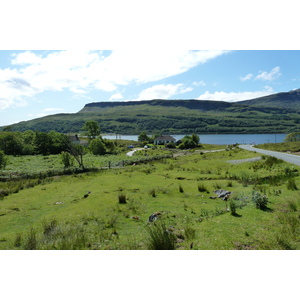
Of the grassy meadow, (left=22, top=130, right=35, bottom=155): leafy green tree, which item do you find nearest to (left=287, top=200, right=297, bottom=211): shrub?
the grassy meadow

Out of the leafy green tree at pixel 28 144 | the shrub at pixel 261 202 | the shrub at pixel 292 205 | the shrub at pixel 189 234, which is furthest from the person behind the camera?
the leafy green tree at pixel 28 144

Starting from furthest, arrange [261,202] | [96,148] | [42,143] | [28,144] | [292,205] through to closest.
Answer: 1. [28,144]
2. [42,143]
3. [96,148]
4. [261,202]
5. [292,205]

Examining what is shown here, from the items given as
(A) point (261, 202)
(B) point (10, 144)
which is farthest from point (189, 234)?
(B) point (10, 144)

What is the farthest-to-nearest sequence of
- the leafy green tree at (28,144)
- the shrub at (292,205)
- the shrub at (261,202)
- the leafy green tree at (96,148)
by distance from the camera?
1. the leafy green tree at (28,144)
2. the leafy green tree at (96,148)
3. the shrub at (261,202)
4. the shrub at (292,205)

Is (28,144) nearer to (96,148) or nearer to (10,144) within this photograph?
(10,144)

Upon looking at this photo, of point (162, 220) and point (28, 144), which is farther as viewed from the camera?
point (28, 144)

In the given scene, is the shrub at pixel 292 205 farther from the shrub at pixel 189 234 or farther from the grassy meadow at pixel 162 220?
the shrub at pixel 189 234

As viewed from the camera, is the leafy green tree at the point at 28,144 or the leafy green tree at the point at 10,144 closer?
the leafy green tree at the point at 10,144

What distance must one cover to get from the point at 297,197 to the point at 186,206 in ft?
19.9

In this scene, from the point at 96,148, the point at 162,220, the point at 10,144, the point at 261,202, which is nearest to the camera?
the point at 162,220

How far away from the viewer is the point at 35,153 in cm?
7362

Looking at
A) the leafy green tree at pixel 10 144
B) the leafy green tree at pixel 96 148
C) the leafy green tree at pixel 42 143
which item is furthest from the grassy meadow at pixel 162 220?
the leafy green tree at pixel 10 144

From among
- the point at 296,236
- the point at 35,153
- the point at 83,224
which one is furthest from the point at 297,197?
the point at 35,153

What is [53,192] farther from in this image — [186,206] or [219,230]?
[219,230]
